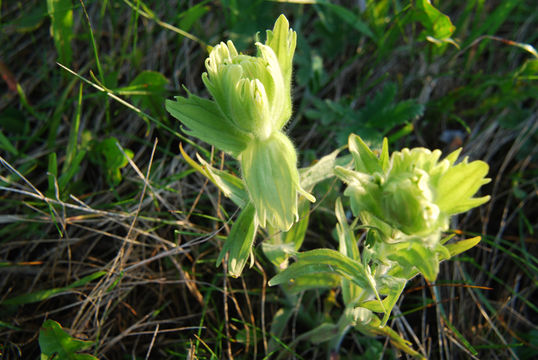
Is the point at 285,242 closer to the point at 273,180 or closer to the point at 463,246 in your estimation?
the point at 273,180

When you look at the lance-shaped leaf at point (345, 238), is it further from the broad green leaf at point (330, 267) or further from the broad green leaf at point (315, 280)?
the broad green leaf at point (315, 280)

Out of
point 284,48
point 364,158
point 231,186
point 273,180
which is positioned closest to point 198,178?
point 231,186

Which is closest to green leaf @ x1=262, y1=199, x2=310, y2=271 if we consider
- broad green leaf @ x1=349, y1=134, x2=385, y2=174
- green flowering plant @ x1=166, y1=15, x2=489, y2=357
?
green flowering plant @ x1=166, y1=15, x2=489, y2=357

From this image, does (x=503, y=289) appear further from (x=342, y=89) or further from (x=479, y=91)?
(x=342, y=89)

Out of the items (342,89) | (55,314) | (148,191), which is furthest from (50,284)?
(342,89)

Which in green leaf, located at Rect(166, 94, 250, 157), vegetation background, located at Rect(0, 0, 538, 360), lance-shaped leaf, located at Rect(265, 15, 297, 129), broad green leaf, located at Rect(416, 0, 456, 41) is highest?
broad green leaf, located at Rect(416, 0, 456, 41)

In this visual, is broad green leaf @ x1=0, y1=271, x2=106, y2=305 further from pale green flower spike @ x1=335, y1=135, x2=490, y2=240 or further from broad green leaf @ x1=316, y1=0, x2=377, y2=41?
broad green leaf @ x1=316, y1=0, x2=377, y2=41
